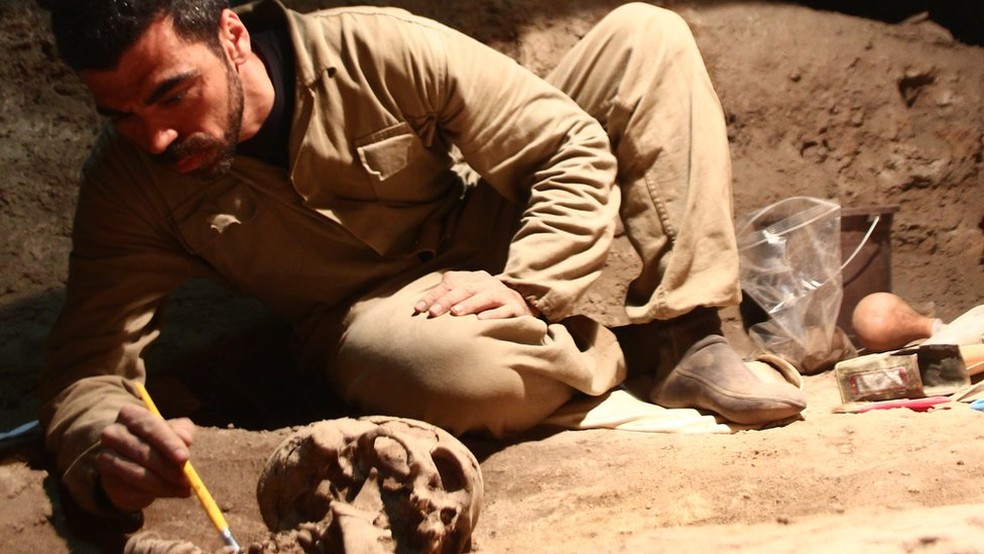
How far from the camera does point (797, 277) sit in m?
3.50

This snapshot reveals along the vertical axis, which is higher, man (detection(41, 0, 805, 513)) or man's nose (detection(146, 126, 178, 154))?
man's nose (detection(146, 126, 178, 154))

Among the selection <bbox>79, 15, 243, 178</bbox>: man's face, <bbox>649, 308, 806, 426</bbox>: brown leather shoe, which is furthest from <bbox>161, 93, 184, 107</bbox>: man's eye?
<bbox>649, 308, 806, 426</bbox>: brown leather shoe

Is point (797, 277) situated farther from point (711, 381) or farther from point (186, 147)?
point (186, 147)

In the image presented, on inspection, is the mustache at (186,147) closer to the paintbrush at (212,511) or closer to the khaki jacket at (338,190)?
the khaki jacket at (338,190)

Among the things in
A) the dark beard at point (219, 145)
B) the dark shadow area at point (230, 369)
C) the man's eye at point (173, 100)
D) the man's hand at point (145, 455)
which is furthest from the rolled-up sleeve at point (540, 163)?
the man's hand at point (145, 455)

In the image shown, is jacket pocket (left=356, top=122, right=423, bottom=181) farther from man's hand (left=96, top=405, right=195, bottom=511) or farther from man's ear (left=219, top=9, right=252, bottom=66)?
man's hand (left=96, top=405, right=195, bottom=511)

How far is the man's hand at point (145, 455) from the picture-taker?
2.01m

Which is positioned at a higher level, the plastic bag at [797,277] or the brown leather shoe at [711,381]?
the brown leather shoe at [711,381]

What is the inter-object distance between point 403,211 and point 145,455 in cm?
100

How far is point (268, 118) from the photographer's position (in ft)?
8.52

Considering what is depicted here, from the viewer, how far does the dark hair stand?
7.43ft

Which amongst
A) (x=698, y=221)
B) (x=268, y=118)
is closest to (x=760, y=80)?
(x=698, y=221)

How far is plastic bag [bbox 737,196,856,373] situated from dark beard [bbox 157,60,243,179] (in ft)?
5.70

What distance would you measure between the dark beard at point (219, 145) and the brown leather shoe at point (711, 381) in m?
1.15
